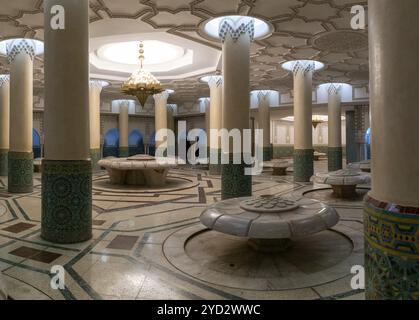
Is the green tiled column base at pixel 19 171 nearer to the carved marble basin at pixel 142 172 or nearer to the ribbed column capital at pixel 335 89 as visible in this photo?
the carved marble basin at pixel 142 172

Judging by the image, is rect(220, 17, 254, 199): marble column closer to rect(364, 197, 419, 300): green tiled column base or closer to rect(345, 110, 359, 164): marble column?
rect(364, 197, 419, 300): green tiled column base

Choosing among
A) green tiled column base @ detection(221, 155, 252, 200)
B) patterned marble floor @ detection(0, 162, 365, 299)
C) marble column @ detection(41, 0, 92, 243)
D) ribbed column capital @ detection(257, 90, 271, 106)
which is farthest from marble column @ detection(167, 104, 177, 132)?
marble column @ detection(41, 0, 92, 243)

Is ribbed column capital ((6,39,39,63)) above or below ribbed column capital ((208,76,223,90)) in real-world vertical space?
below

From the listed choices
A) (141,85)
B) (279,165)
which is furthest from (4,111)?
(279,165)

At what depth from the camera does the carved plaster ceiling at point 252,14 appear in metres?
5.08

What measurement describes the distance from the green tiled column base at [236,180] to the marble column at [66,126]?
2.52m

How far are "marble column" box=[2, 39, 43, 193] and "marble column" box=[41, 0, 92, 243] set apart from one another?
3.65m

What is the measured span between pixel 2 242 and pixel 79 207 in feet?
2.77

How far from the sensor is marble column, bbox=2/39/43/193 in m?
6.48

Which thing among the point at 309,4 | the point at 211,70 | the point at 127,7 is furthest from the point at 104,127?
the point at 309,4

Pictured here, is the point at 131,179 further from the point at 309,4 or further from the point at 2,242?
the point at 309,4

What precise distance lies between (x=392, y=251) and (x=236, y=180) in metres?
4.07

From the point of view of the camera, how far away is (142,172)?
8023mm

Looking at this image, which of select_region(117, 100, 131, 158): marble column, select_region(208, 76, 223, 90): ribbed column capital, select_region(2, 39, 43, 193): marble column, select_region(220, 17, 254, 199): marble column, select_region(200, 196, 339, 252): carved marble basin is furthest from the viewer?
select_region(117, 100, 131, 158): marble column
